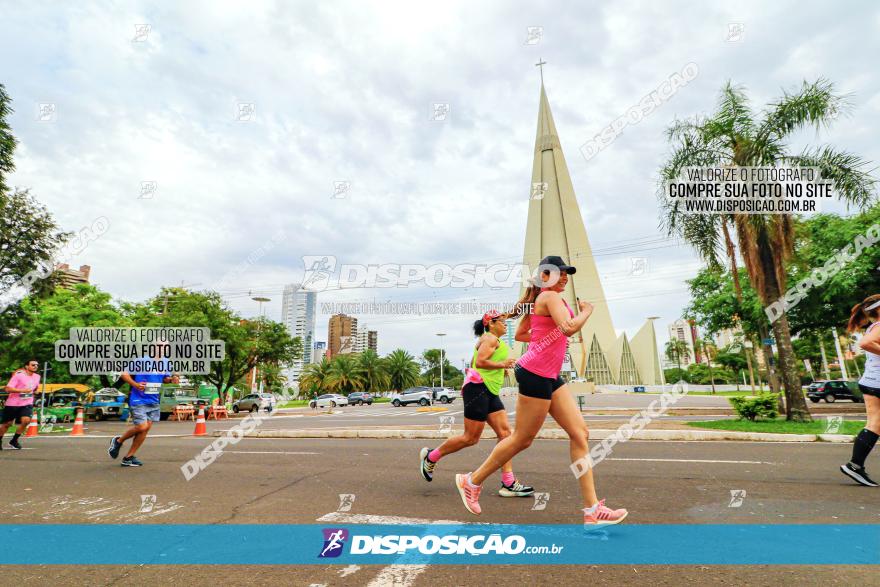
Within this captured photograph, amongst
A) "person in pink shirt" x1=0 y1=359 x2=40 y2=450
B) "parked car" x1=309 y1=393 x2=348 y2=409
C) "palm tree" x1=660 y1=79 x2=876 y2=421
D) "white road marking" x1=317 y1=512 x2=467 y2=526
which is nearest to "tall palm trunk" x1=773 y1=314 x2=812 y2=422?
"palm tree" x1=660 y1=79 x2=876 y2=421

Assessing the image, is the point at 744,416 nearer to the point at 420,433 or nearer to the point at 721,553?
the point at 420,433

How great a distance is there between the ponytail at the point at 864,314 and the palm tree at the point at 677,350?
73736 millimetres

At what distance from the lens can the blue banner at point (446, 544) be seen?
9.31 feet

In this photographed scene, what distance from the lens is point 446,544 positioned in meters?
3.11

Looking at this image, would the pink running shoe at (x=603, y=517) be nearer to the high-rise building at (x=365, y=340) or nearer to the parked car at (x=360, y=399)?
the parked car at (x=360, y=399)

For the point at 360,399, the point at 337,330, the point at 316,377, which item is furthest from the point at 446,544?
the point at 337,330

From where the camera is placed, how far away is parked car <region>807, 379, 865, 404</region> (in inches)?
1139

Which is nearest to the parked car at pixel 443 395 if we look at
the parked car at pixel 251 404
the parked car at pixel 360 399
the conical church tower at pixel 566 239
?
the parked car at pixel 360 399

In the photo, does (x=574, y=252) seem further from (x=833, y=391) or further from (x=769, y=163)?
(x=769, y=163)

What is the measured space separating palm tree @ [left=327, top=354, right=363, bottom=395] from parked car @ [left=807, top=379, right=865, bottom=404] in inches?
1875

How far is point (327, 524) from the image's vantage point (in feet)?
11.9

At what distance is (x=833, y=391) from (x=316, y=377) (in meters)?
54.7

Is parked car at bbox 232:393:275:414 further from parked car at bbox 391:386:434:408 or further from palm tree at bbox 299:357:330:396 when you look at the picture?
palm tree at bbox 299:357:330:396

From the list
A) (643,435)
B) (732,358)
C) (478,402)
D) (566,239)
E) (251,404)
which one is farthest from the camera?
(566,239)
